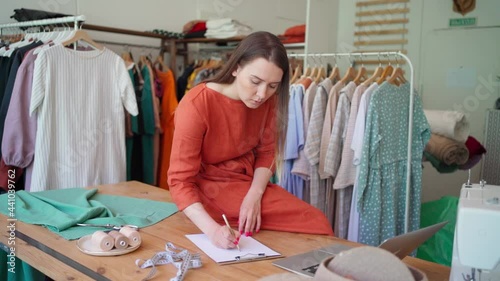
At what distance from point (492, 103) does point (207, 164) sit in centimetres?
329

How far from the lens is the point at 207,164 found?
5.48ft

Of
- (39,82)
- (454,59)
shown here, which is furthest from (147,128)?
(454,59)

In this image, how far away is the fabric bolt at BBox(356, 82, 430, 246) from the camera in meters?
2.33

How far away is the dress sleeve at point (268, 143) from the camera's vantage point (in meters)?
1.77

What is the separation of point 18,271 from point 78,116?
1.15 m

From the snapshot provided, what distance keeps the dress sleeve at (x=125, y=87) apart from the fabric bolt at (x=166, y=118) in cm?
90

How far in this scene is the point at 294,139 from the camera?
2.57m

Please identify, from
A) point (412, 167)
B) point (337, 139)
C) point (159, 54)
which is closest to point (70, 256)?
point (337, 139)

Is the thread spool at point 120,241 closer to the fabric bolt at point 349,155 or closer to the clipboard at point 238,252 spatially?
the clipboard at point 238,252

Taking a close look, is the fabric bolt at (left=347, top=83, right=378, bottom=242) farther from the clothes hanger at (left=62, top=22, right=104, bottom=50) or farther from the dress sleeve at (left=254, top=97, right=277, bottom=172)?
the clothes hanger at (left=62, top=22, right=104, bottom=50)

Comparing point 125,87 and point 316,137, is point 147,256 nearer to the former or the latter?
point 316,137

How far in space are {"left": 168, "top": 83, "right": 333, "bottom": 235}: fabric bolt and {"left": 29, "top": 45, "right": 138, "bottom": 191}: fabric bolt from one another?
47.0 inches

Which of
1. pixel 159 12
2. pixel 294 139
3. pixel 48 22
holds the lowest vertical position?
pixel 294 139

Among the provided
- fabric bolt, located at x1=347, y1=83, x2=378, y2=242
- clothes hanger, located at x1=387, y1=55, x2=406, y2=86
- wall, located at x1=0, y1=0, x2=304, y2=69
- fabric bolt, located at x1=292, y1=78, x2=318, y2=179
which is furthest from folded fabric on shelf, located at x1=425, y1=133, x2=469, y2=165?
wall, located at x1=0, y1=0, x2=304, y2=69
